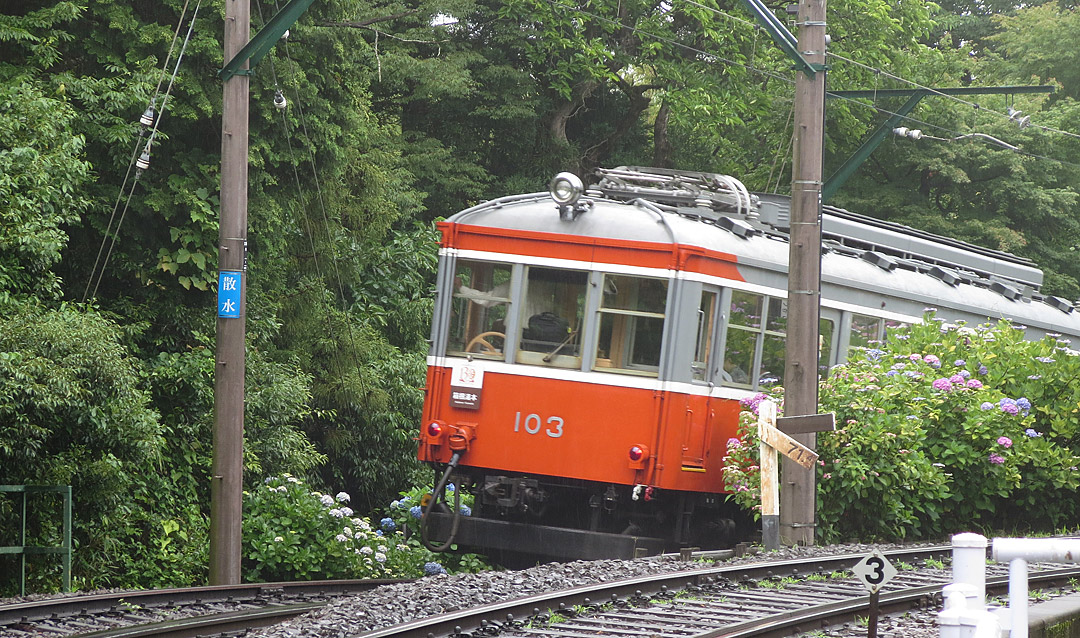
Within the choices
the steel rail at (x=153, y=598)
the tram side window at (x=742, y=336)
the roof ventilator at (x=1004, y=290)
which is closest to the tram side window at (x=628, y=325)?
the tram side window at (x=742, y=336)

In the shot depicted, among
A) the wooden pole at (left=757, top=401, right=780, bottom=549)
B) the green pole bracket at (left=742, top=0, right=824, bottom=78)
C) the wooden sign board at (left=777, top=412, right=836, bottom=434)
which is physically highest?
the green pole bracket at (left=742, top=0, right=824, bottom=78)

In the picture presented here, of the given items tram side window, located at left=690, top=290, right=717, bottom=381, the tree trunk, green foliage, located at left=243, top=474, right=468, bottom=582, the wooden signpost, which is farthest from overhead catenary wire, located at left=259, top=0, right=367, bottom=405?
the tree trunk

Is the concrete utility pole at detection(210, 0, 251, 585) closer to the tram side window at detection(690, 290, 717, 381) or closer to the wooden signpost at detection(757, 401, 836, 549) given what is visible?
the tram side window at detection(690, 290, 717, 381)

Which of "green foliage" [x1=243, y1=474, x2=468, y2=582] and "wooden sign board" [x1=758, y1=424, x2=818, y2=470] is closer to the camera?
"wooden sign board" [x1=758, y1=424, x2=818, y2=470]

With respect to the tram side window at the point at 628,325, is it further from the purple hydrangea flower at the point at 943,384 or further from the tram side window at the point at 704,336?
the purple hydrangea flower at the point at 943,384

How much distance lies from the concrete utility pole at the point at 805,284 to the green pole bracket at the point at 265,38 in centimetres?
424

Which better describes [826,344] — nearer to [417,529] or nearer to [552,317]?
[552,317]

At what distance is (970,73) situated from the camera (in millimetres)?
33844

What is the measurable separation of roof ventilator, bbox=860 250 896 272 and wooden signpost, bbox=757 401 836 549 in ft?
12.6

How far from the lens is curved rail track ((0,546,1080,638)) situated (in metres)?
7.17

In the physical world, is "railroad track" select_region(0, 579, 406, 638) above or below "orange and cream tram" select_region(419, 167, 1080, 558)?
below

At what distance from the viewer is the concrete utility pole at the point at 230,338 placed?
11750 millimetres

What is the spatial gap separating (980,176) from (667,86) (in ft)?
24.9

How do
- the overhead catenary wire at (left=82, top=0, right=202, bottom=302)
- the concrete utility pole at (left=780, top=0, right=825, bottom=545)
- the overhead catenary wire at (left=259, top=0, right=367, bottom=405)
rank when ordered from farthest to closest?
1. the overhead catenary wire at (left=259, top=0, right=367, bottom=405)
2. the overhead catenary wire at (left=82, top=0, right=202, bottom=302)
3. the concrete utility pole at (left=780, top=0, right=825, bottom=545)
